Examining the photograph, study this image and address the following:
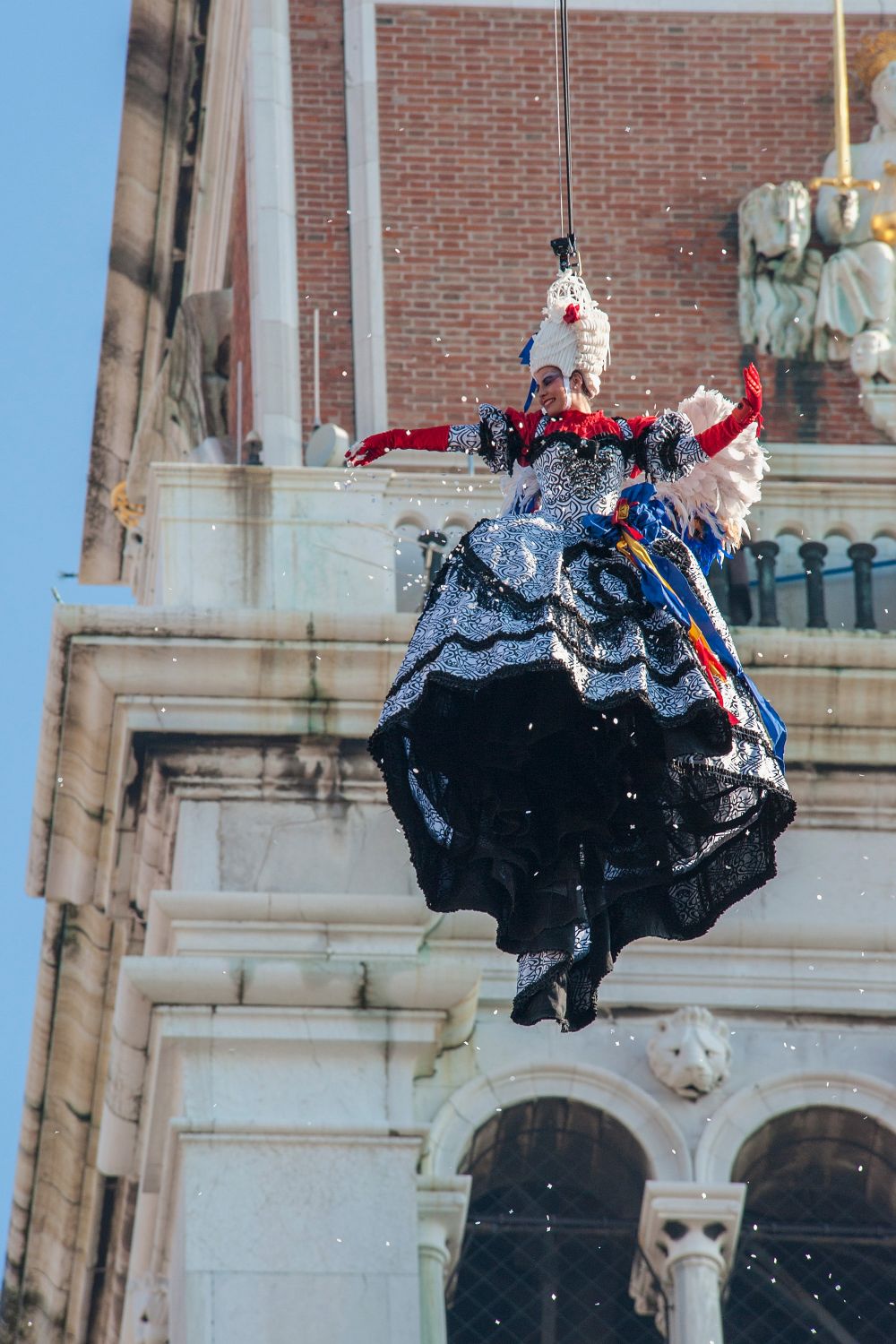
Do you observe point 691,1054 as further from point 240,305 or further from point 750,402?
point 240,305

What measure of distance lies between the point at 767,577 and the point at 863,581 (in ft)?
1.47

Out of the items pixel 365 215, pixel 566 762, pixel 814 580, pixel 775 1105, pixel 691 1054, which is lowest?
pixel 566 762

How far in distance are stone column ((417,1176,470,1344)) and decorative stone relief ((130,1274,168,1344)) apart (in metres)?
1.74

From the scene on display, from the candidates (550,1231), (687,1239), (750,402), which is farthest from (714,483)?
(550,1231)

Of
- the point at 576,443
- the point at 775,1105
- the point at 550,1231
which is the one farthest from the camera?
the point at 550,1231

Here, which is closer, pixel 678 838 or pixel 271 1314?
pixel 678 838

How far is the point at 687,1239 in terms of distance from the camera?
19375 mm

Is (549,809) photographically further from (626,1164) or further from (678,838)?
(626,1164)

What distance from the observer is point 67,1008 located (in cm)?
2244

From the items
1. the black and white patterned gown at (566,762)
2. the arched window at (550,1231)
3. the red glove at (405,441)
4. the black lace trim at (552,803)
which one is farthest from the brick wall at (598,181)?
the black lace trim at (552,803)

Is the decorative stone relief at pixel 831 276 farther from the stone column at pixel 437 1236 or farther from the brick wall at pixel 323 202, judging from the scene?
the stone column at pixel 437 1236

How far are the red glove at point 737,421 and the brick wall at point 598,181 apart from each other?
6393 millimetres

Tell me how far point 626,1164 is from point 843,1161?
39.9 inches

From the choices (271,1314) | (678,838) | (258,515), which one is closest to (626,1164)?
(271,1314)
